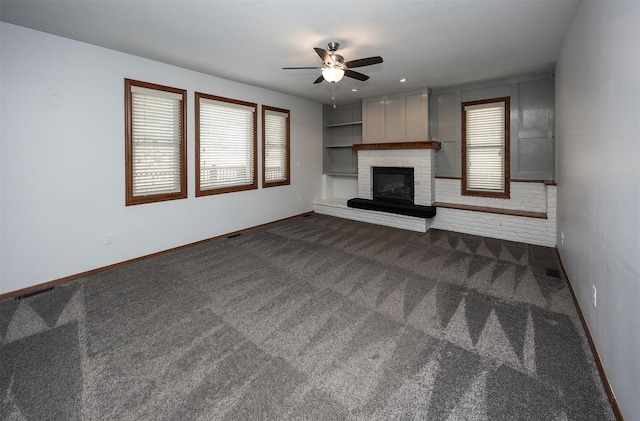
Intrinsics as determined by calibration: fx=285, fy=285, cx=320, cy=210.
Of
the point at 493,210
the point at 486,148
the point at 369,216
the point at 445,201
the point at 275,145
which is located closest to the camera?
the point at 493,210

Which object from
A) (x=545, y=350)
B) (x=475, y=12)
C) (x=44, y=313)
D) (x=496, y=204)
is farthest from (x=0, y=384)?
(x=496, y=204)

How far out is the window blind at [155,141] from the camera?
384 cm

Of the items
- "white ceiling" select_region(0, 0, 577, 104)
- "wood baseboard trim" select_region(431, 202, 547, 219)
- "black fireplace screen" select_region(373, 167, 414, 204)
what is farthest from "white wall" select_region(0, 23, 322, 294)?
"wood baseboard trim" select_region(431, 202, 547, 219)

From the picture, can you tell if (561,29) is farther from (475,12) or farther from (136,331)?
(136,331)

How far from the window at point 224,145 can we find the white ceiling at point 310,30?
682mm

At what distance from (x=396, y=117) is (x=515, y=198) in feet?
8.83

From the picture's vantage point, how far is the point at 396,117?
19.6 ft

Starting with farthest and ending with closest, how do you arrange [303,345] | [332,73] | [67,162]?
[67,162] < [332,73] < [303,345]

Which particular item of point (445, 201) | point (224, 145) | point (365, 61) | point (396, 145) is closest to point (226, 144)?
point (224, 145)

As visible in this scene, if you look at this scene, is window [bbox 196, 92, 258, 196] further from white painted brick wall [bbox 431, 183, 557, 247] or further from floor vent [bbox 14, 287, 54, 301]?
white painted brick wall [bbox 431, 183, 557, 247]

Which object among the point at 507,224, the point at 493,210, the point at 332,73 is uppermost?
the point at 332,73

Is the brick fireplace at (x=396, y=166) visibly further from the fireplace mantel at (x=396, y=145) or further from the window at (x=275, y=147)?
the window at (x=275, y=147)

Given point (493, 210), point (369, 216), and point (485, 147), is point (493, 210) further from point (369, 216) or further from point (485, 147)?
point (369, 216)

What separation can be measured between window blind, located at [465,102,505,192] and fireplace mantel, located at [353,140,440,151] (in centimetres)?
65
